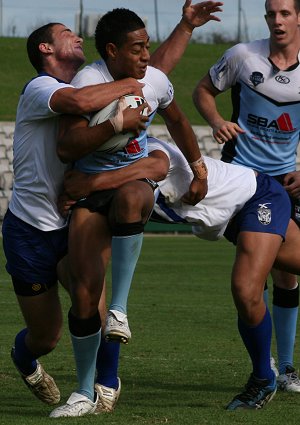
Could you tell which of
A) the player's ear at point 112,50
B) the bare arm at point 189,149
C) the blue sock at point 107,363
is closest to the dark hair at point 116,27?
the player's ear at point 112,50

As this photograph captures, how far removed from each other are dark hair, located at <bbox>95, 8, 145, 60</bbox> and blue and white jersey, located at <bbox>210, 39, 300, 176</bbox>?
55.7 inches

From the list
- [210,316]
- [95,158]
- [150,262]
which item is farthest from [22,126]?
[150,262]

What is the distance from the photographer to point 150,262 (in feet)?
60.1

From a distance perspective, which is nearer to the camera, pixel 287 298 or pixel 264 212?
pixel 264 212

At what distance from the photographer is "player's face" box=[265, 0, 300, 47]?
7.52 m

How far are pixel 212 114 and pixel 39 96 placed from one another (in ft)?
5.28

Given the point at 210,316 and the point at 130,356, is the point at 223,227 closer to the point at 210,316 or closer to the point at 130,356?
the point at 130,356

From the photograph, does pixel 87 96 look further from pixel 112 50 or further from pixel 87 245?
pixel 87 245

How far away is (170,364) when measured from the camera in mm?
8773

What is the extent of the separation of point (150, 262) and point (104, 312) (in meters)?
11.5

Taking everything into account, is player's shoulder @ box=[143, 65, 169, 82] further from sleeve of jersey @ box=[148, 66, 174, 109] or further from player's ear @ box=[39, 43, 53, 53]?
player's ear @ box=[39, 43, 53, 53]

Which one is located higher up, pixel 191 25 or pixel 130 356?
pixel 191 25

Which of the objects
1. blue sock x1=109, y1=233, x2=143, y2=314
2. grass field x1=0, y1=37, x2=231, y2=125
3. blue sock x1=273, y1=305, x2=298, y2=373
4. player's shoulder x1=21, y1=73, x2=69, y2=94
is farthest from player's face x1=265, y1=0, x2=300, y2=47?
grass field x1=0, y1=37, x2=231, y2=125

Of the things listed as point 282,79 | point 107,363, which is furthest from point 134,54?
point 107,363
